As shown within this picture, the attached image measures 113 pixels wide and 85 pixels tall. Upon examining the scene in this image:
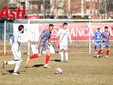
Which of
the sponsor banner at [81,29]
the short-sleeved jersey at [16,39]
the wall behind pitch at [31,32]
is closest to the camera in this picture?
the short-sleeved jersey at [16,39]

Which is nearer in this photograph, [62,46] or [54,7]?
[62,46]

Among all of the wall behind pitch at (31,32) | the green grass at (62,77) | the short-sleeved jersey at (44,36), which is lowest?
the green grass at (62,77)

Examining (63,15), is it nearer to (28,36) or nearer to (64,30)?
(28,36)

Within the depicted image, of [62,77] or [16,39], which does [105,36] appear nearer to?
[16,39]

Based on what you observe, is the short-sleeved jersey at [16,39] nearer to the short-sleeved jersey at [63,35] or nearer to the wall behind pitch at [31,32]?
the short-sleeved jersey at [63,35]

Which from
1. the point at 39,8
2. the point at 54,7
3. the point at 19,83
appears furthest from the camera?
the point at 39,8

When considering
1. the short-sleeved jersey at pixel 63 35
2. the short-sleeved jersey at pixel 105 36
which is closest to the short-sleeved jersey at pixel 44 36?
the short-sleeved jersey at pixel 63 35

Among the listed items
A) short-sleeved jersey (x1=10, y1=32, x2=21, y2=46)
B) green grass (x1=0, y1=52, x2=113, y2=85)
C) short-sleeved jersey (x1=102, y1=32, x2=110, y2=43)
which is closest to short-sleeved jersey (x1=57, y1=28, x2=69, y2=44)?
green grass (x1=0, y1=52, x2=113, y2=85)

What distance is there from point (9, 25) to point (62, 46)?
35.2m

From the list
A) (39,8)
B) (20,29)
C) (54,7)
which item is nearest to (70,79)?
(20,29)

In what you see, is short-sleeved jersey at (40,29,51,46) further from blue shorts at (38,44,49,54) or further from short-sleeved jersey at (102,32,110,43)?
short-sleeved jersey at (102,32,110,43)

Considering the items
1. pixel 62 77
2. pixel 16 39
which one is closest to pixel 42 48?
pixel 16 39

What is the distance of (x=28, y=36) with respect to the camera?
3112 centimetres

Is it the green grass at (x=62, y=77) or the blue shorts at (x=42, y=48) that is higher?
the blue shorts at (x=42, y=48)
